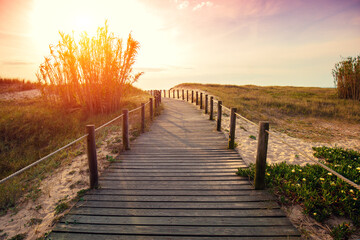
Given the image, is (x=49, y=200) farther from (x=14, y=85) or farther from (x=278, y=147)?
(x=14, y=85)

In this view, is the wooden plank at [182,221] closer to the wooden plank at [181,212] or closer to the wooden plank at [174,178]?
the wooden plank at [181,212]

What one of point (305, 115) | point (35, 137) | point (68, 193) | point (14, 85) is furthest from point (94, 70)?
point (14, 85)

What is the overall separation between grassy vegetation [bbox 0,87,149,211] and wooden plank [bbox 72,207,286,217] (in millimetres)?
1804

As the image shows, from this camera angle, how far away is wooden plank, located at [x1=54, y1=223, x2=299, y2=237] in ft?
8.55

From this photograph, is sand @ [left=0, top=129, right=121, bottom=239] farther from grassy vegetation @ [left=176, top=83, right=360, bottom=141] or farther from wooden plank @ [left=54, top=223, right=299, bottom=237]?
grassy vegetation @ [left=176, top=83, right=360, bottom=141]

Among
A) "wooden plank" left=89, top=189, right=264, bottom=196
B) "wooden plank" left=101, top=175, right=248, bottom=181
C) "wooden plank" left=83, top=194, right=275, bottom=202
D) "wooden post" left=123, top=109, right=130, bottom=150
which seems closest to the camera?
"wooden plank" left=83, top=194, right=275, bottom=202

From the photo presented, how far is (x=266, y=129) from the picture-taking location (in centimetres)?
369

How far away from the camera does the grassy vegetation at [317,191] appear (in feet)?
9.93

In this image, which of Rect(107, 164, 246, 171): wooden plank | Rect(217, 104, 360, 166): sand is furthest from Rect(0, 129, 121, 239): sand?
Rect(217, 104, 360, 166): sand

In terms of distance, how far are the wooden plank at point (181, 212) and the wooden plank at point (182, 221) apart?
0.07 m

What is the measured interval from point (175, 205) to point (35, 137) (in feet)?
26.9

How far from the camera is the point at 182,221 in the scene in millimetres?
2832

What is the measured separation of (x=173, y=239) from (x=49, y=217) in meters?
2.02

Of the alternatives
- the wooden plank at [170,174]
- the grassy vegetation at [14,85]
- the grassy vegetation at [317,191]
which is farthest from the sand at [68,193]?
the grassy vegetation at [14,85]
